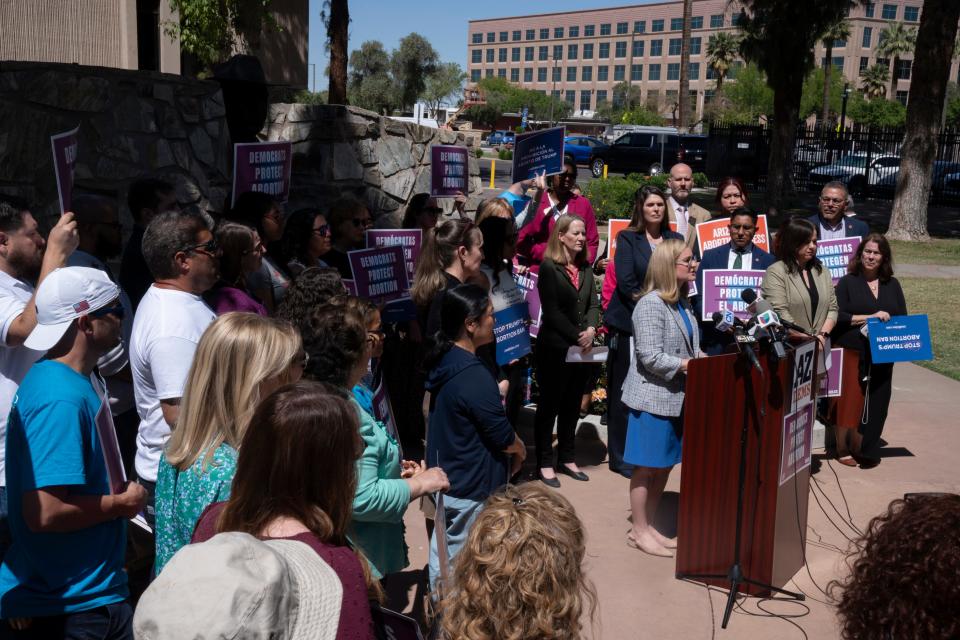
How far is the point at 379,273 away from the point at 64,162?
77.5 inches

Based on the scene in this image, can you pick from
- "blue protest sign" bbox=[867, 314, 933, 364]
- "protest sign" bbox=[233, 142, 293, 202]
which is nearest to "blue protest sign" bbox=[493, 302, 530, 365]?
"protest sign" bbox=[233, 142, 293, 202]

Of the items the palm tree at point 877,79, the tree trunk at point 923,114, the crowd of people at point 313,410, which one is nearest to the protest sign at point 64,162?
the crowd of people at point 313,410

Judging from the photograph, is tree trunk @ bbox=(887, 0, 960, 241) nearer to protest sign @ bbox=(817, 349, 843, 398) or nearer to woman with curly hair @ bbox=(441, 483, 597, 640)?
protest sign @ bbox=(817, 349, 843, 398)

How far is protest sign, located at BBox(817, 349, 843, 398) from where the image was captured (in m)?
6.41

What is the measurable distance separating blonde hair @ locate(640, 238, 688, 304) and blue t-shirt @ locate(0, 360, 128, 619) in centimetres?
316

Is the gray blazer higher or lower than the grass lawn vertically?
higher

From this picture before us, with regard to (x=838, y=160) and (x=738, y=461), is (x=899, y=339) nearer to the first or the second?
(x=738, y=461)

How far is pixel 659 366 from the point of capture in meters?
4.80

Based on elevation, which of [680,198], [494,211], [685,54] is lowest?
[494,211]

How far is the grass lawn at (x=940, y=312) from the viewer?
981 cm

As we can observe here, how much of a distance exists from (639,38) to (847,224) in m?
111

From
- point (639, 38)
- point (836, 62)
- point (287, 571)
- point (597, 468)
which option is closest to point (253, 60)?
point (597, 468)

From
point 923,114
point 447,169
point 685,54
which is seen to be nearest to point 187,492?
point 447,169

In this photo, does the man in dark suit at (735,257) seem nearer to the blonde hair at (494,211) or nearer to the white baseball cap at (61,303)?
the blonde hair at (494,211)
